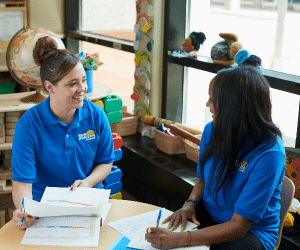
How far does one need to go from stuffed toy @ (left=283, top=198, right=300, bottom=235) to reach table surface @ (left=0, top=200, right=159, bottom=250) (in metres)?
0.81

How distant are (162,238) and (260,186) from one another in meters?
0.39

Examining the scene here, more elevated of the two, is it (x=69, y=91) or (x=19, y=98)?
(x=69, y=91)

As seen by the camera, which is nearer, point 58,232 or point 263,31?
point 58,232

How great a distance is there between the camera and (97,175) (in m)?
1.85

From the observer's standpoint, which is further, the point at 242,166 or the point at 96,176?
the point at 96,176

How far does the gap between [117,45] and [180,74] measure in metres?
0.79

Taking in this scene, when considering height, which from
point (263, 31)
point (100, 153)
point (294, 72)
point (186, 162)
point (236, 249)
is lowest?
point (186, 162)

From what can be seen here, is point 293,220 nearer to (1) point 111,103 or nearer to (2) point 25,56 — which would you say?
(1) point 111,103

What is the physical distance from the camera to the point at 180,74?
3.26 m

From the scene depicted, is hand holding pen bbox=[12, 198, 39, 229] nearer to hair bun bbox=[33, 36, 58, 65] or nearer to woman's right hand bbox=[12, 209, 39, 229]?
woman's right hand bbox=[12, 209, 39, 229]

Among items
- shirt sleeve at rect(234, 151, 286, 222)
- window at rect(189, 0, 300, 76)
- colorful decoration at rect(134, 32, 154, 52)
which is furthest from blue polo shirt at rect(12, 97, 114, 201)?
colorful decoration at rect(134, 32, 154, 52)

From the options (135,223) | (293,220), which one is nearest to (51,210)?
(135,223)

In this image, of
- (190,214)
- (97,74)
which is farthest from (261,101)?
Result: (97,74)

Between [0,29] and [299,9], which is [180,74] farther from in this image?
[0,29]
